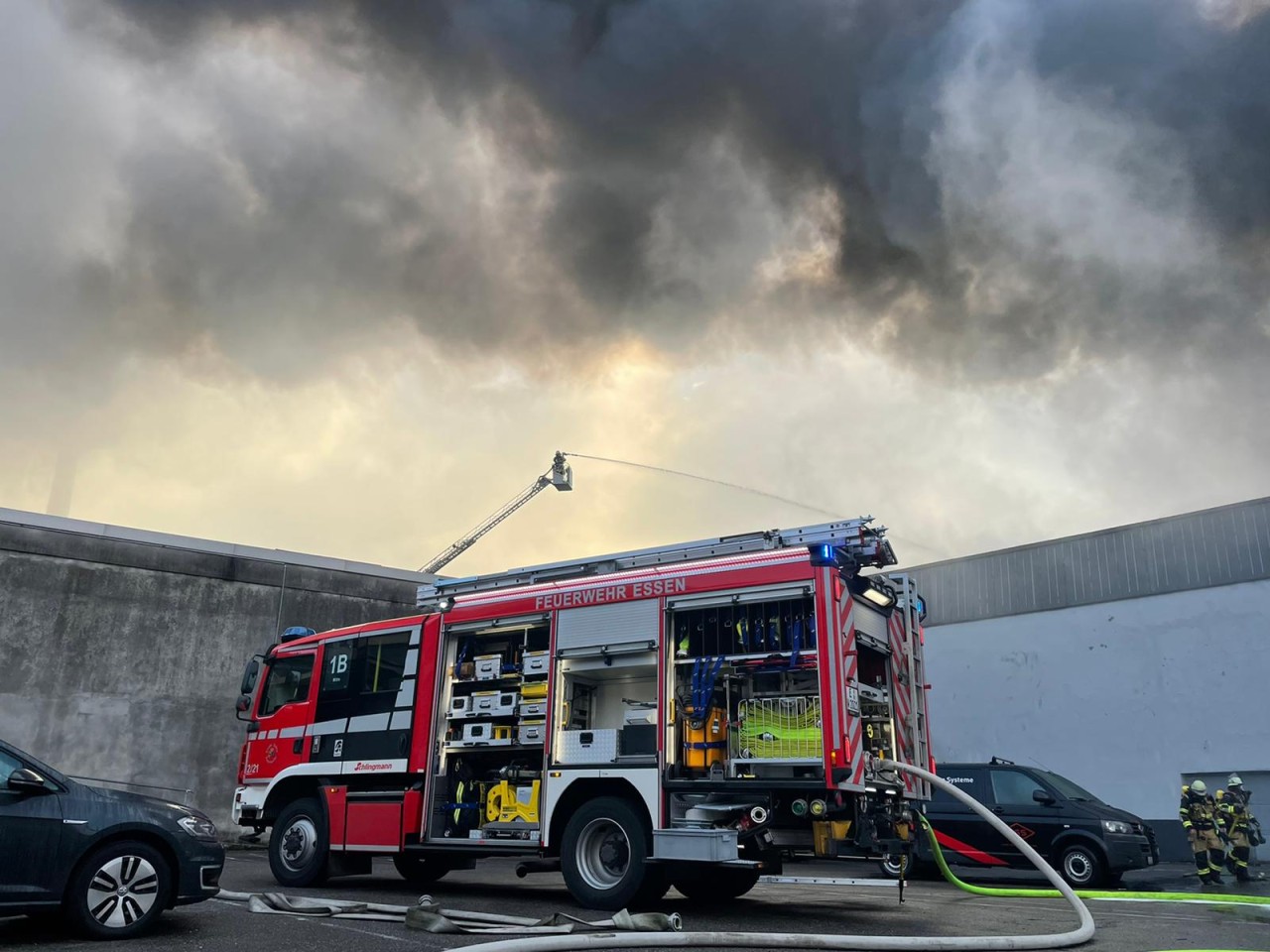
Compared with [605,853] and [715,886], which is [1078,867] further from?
[605,853]

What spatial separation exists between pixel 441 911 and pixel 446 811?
7.96 feet

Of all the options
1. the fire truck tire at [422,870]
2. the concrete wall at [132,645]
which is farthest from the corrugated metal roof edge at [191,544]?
the fire truck tire at [422,870]

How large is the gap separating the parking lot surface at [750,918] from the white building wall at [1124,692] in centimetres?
568

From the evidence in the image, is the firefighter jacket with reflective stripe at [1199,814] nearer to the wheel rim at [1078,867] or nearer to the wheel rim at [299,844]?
the wheel rim at [1078,867]

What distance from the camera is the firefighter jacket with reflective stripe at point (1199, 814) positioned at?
1355 cm

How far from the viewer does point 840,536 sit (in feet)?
28.2

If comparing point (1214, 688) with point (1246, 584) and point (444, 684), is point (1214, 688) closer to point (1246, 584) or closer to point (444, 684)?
point (1246, 584)

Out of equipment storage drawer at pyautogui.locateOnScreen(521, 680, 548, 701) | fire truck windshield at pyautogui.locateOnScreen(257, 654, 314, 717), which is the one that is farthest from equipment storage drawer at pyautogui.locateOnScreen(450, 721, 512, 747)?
fire truck windshield at pyautogui.locateOnScreen(257, 654, 314, 717)

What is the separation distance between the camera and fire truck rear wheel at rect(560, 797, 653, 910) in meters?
8.31

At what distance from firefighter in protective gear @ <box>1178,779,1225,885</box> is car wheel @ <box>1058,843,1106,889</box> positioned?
2.17 m

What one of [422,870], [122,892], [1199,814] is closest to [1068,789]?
[1199,814]

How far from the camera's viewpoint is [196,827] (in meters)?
7.14

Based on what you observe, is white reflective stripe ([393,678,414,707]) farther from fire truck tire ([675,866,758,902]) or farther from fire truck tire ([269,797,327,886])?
fire truck tire ([675,866,758,902])

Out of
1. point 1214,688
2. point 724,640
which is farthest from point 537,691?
point 1214,688
